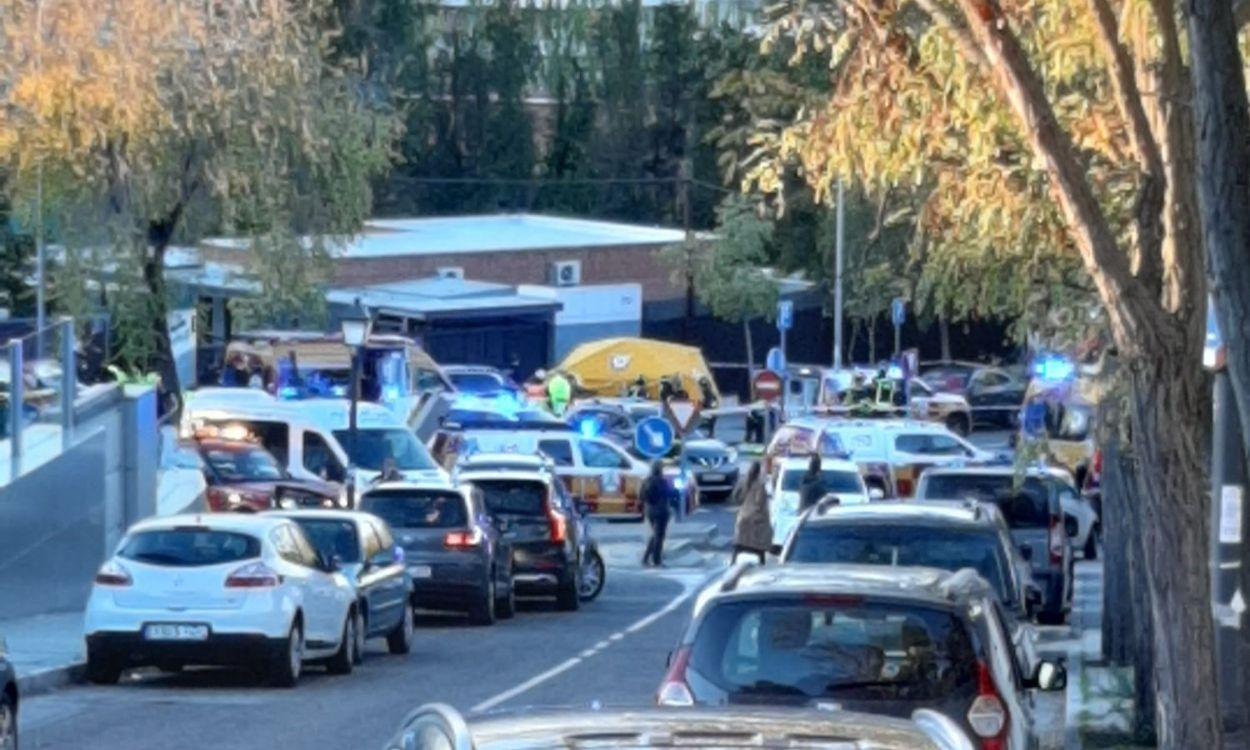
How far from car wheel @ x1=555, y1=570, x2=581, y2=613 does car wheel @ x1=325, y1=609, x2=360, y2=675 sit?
8613mm

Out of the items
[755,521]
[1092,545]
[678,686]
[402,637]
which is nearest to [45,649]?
[402,637]

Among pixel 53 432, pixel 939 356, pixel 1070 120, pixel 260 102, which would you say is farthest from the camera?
pixel 939 356

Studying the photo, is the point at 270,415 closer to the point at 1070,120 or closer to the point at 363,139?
the point at 363,139

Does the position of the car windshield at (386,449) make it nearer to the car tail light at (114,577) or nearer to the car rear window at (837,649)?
the car tail light at (114,577)

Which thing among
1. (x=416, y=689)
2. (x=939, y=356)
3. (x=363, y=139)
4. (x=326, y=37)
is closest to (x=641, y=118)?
(x=939, y=356)

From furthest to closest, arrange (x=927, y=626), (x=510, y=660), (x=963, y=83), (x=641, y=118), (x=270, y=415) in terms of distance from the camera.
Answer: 1. (x=641, y=118)
2. (x=270, y=415)
3. (x=510, y=660)
4. (x=963, y=83)
5. (x=927, y=626)

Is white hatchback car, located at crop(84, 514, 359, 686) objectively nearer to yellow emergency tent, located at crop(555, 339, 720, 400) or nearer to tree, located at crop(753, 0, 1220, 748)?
tree, located at crop(753, 0, 1220, 748)

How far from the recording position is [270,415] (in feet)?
133

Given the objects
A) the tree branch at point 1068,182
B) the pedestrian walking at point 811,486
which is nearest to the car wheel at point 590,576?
the pedestrian walking at point 811,486

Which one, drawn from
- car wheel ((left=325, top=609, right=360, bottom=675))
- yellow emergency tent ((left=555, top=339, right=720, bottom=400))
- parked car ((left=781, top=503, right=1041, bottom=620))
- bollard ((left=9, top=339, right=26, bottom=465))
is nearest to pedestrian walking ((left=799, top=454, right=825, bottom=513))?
bollard ((left=9, top=339, right=26, bottom=465))

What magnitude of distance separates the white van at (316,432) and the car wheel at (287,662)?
54.0 ft

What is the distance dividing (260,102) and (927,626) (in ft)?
87.4

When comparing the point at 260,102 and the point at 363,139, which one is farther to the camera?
the point at 363,139

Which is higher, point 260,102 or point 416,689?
point 260,102
